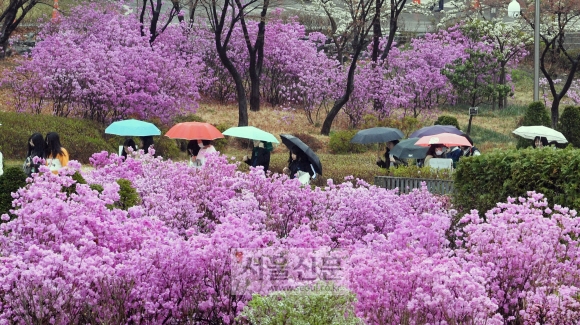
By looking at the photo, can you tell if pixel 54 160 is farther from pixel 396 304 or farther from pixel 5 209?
pixel 396 304

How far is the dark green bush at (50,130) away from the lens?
22.4m

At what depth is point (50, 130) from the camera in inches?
920

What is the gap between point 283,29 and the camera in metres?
34.4

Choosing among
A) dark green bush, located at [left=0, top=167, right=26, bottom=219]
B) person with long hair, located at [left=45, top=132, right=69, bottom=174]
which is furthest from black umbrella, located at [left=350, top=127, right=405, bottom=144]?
dark green bush, located at [left=0, top=167, right=26, bottom=219]

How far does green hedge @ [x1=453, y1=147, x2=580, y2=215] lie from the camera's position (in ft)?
33.5

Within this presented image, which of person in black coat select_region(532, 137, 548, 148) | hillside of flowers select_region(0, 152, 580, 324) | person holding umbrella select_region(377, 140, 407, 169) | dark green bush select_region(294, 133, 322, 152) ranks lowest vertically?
dark green bush select_region(294, 133, 322, 152)

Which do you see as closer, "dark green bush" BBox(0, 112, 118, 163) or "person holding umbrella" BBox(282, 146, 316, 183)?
"person holding umbrella" BBox(282, 146, 316, 183)

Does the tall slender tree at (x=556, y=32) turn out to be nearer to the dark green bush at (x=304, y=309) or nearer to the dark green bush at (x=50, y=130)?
Answer: the dark green bush at (x=50, y=130)

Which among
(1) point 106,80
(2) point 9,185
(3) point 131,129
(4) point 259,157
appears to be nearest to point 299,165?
(4) point 259,157

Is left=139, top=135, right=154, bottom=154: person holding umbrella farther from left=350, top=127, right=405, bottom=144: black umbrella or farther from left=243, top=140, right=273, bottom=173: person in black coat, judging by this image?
left=350, top=127, right=405, bottom=144: black umbrella

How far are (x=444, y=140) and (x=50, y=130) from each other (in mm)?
10912

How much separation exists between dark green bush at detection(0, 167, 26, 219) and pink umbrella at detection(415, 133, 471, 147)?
781 centimetres

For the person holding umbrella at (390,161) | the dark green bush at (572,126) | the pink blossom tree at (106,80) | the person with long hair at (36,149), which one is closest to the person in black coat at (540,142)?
the person holding umbrella at (390,161)

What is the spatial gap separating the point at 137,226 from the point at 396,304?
2.14m
